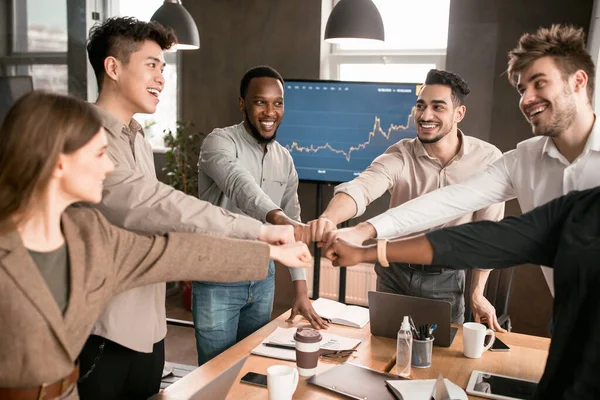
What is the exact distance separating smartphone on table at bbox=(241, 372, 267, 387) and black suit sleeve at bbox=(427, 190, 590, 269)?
0.65 m

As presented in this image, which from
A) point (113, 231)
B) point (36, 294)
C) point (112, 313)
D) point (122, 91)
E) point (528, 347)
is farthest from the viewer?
point (528, 347)

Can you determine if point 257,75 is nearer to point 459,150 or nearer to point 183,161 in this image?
point 459,150

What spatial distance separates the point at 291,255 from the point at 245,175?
72cm

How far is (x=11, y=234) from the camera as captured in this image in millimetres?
1292

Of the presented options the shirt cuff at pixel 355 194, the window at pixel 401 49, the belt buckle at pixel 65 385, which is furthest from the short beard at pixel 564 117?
the window at pixel 401 49

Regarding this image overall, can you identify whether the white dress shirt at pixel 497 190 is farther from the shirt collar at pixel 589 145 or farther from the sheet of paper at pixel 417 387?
the sheet of paper at pixel 417 387

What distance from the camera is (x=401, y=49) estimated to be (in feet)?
15.8

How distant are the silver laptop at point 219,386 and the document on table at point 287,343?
482 mm

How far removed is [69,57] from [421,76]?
2.97m

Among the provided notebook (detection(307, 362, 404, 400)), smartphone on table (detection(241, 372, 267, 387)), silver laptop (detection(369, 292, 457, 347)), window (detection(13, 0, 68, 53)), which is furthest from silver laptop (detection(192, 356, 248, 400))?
window (detection(13, 0, 68, 53))

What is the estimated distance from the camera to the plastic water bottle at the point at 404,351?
1.84m

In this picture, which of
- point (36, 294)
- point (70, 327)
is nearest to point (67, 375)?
point (70, 327)

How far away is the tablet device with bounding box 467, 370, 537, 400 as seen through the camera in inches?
67.5

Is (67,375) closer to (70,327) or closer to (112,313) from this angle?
(70,327)
